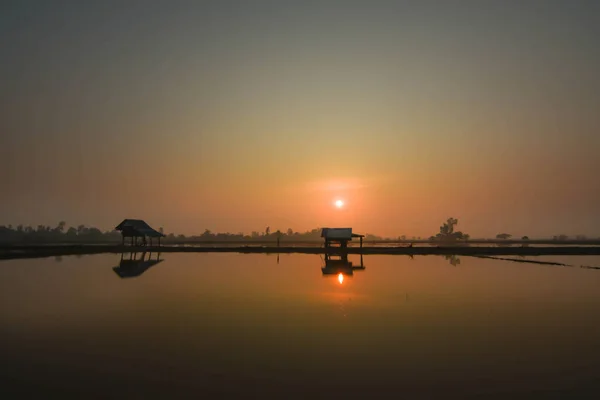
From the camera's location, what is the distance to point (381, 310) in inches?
711

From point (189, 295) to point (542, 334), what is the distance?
16.4 meters

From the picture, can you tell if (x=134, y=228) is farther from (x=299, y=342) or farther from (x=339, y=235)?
(x=299, y=342)

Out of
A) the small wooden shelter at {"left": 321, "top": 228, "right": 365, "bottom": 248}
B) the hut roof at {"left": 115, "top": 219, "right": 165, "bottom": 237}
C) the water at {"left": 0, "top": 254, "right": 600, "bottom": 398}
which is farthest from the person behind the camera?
the hut roof at {"left": 115, "top": 219, "right": 165, "bottom": 237}

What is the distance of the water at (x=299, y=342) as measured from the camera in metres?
9.29

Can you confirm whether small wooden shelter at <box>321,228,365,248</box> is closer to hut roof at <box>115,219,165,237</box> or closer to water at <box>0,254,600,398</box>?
hut roof at <box>115,219,165,237</box>

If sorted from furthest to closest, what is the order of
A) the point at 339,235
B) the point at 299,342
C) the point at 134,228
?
the point at 134,228 < the point at 339,235 < the point at 299,342

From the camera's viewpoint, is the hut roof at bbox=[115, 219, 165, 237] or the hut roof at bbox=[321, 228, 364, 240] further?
the hut roof at bbox=[115, 219, 165, 237]

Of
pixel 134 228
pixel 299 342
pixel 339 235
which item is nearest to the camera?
pixel 299 342

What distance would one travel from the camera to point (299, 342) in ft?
42.2

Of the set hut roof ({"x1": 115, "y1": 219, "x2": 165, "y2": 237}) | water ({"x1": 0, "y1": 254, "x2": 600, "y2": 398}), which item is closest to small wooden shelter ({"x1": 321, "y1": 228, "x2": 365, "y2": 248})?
hut roof ({"x1": 115, "y1": 219, "x2": 165, "y2": 237})

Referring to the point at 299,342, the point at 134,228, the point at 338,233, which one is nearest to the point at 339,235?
the point at 338,233

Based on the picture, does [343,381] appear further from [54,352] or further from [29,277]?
[29,277]

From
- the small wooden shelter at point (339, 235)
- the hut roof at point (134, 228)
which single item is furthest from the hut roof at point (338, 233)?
the hut roof at point (134, 228)

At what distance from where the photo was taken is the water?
929cm
